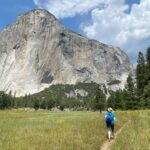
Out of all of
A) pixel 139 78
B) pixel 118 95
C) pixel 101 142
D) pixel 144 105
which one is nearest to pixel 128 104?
pixel 139 78

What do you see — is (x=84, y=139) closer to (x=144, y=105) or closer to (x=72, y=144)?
(x=72, y=144)

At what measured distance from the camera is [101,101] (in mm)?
122125

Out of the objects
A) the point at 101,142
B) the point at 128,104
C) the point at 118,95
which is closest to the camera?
the point at 101,142

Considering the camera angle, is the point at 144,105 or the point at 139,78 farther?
the point at 139,78

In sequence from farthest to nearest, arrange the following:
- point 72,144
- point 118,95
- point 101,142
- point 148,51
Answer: point 118,95 < point 148,51 < point 101,142 < point 72,144

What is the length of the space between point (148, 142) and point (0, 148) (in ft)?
24.7

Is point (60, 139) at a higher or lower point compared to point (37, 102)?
lower

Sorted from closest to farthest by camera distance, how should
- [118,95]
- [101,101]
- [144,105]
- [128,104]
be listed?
[144,105] → [128,104] → [118,95] → [101,101]

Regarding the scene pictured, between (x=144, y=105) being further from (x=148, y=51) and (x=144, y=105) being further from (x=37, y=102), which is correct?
(x=37, y=102)

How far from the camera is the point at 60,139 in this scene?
21891 mm

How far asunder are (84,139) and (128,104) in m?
70.5

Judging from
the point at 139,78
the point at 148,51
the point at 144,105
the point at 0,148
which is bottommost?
the point at 0,148

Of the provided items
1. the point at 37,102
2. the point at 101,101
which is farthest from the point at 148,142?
the point at 37,102

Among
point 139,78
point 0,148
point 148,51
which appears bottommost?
point 0,148
